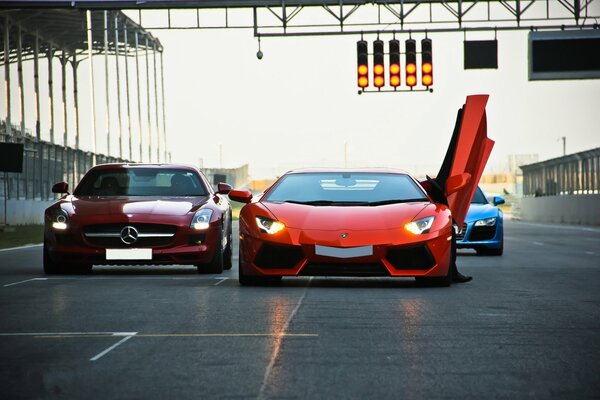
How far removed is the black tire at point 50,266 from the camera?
14203 mm

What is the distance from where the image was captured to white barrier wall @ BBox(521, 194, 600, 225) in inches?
1906

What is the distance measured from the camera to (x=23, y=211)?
42.6 metres

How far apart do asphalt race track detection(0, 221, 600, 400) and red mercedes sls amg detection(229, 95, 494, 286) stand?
10.1 inches

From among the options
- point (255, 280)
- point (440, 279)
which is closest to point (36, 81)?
point (255, 280)

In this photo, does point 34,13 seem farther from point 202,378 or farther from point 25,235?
point 202,378

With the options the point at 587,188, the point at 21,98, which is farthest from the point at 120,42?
the point at 587,188

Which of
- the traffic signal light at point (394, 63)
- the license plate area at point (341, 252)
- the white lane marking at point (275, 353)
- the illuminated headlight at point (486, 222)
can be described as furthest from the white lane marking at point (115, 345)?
the traffic signal light at point (394, 63)

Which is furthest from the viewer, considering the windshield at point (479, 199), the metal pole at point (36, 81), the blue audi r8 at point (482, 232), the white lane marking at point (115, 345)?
the metal pole at point (36, 81)

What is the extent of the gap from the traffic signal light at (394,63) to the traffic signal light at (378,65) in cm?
23

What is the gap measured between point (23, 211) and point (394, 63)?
18300 millimetres

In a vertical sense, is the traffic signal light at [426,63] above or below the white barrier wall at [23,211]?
above

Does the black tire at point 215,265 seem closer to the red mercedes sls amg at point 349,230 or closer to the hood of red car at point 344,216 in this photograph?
the red mercedes sls amg at point 349,230

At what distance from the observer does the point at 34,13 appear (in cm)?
5562

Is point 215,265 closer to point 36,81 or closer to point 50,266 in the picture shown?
point 50,266
